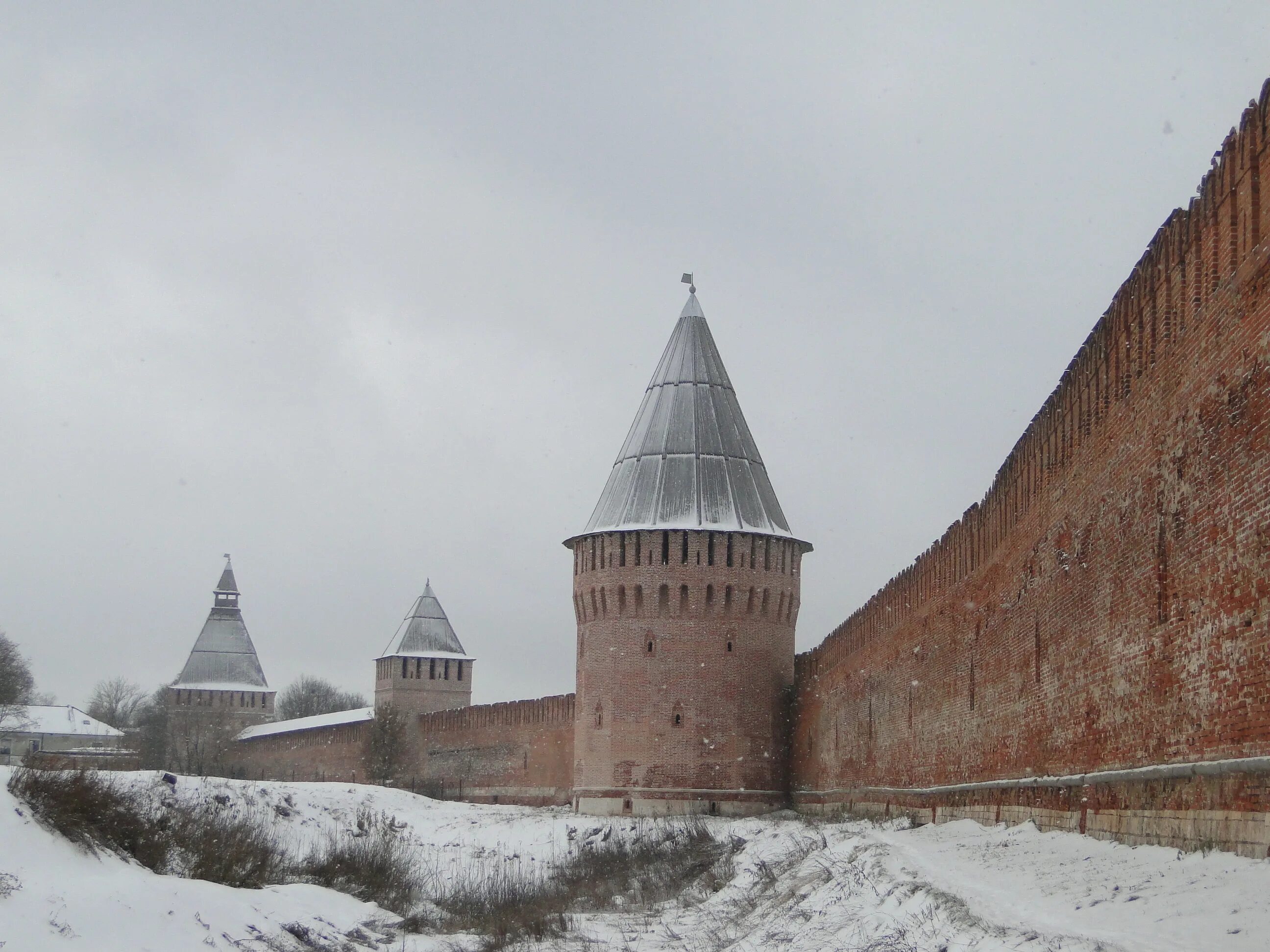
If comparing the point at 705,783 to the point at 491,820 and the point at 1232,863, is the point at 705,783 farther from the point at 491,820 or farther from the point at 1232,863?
the point at 1232,863

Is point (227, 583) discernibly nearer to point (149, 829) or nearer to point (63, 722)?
point (63, 722)

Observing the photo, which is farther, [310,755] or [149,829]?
[310,755]

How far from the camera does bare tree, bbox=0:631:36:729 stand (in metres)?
46.5

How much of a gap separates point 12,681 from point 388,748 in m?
17.5

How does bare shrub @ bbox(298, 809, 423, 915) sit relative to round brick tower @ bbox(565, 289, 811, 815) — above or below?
below

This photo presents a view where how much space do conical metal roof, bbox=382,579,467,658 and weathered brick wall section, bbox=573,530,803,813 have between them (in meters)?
18.0

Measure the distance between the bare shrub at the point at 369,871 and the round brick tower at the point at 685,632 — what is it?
4516 mm

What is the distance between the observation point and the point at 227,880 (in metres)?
14.5

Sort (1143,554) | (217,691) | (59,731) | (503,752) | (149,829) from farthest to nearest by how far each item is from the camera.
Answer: (59,731), (217,691), (503,752), (149,829), (1143,554)

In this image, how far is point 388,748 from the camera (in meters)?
37.3

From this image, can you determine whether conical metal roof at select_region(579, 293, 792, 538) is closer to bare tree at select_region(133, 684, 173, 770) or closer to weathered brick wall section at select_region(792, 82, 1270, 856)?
weathered brick wall section at select_region(792, 82, 1270, 856)

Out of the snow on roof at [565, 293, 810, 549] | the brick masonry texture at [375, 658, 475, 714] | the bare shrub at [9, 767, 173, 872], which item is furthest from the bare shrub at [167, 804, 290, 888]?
the brick masonry texture at [375, 658, 475, 714]

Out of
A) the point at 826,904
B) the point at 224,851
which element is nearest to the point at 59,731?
the point at 224,851

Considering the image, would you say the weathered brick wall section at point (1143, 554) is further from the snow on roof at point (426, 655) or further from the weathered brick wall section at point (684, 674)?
the snow on roof at point (426, 655)
